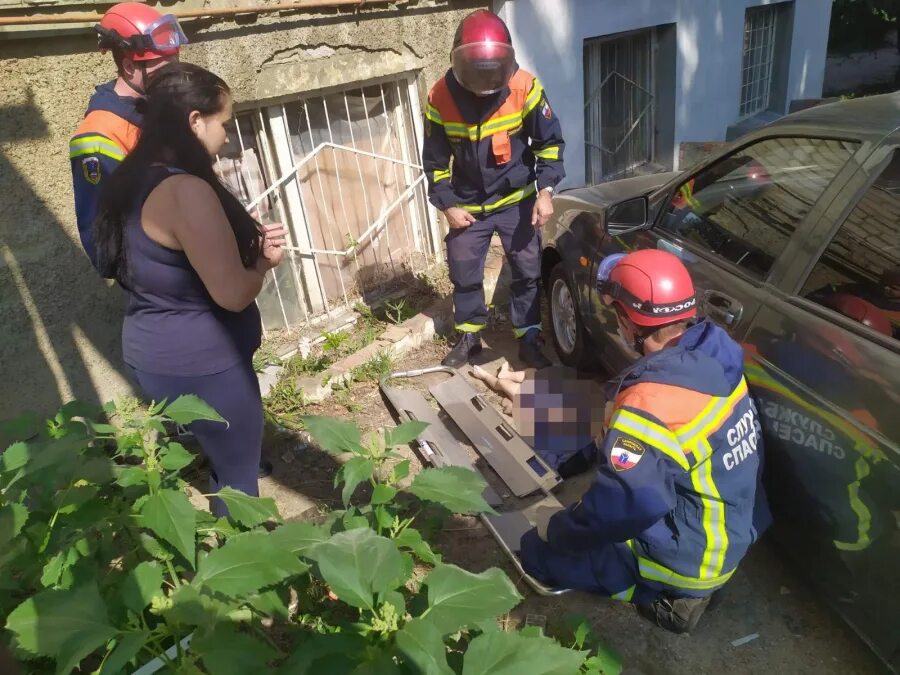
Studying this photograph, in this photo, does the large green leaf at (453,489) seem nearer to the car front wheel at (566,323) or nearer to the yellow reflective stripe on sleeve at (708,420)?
the yellow reflective stripe on sleeve at (708,420)

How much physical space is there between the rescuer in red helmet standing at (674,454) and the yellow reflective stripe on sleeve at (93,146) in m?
1.72

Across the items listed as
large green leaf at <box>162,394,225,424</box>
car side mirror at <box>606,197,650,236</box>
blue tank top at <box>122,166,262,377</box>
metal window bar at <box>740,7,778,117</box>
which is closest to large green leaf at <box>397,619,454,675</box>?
large green leaf at <box>162,394,225,424</box>

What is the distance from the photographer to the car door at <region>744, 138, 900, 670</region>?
5.65 ft

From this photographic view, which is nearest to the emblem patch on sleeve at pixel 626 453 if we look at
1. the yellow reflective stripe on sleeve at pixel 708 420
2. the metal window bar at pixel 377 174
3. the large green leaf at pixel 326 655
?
the yellow reflective stripe on sleeve at pixel 708 420

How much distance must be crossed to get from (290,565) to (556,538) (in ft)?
3.59

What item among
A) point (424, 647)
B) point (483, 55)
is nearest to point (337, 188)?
point (483, 55)

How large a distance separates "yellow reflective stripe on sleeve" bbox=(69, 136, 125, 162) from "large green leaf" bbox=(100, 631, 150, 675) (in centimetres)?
158

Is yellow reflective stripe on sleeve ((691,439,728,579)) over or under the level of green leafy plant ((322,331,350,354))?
over

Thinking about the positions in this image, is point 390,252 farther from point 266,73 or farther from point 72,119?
point 72,119

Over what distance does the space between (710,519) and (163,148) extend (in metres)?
2.02

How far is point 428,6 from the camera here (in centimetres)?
454

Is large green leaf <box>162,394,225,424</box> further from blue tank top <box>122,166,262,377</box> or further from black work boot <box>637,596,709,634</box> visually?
black work boot <box>637,596,709,634</box>

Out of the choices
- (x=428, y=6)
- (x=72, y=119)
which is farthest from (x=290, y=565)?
(x=428, y=6)

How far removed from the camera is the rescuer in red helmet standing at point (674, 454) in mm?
1849
